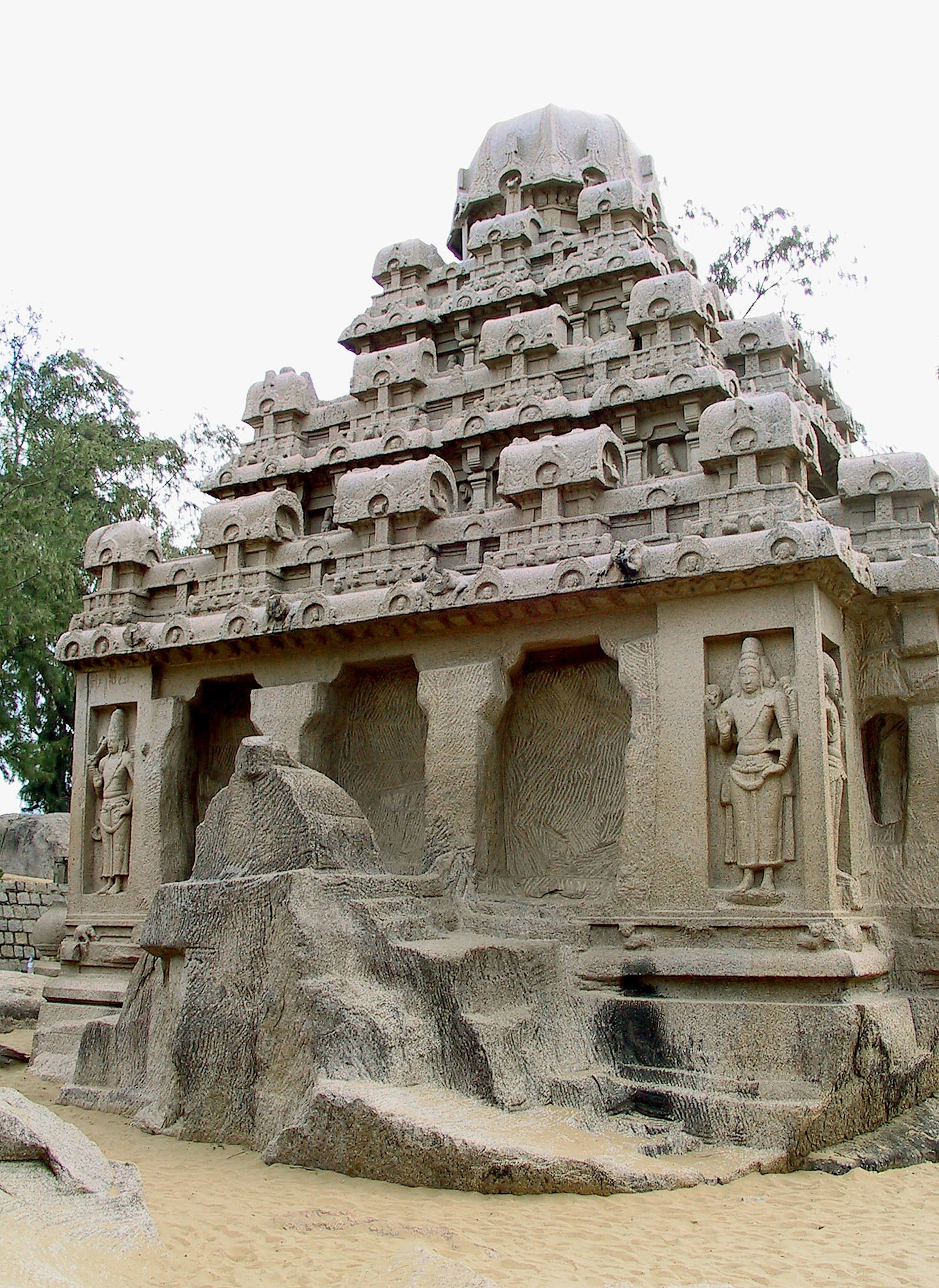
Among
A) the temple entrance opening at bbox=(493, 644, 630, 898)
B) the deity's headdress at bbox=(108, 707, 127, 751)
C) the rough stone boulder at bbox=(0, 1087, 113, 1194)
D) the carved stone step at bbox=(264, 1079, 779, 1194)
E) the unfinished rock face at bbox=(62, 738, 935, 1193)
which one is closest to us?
the rough stone boulder at bbox=(0, 1087, 113, 1194)

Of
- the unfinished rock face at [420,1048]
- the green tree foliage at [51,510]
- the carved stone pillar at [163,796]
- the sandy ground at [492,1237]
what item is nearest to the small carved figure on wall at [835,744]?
the unfinished rock face at [420,1048]

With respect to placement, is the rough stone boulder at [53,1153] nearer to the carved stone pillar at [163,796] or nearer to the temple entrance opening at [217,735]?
the carved stone pillar at [163,796]

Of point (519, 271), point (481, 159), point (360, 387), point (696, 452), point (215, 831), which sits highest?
point (481, 159)

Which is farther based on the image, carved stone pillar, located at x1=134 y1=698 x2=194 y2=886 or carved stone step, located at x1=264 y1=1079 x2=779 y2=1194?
carved stone pillar, located at x1=134 y1=698 x2=194 y2=886

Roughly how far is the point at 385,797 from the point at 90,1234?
262 inches

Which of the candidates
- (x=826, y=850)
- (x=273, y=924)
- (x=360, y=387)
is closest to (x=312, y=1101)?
(x=273, y=924)

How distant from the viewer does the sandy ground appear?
17.3ft

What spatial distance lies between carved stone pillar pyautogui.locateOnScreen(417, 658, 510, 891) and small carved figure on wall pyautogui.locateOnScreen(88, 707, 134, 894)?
138 inches

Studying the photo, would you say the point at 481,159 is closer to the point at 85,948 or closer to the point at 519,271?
the point at 519,271

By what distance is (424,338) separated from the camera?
1448 cm

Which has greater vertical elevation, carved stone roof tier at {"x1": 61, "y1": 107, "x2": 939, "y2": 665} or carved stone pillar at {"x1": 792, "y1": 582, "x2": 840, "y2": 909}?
carved stone roof tier at {"x1": 61, "y1": 107, "x2": 939, "y2": 665}

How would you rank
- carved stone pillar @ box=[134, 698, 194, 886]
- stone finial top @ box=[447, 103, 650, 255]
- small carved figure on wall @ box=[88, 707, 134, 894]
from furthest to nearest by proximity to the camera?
1. stone finial top @ box=[447, 103, 650, 255]
2. small carved figure on wall @ box=[88, 707, 134, 894]
3. carved stone pillar @ box=[134, 698, 194, 886]

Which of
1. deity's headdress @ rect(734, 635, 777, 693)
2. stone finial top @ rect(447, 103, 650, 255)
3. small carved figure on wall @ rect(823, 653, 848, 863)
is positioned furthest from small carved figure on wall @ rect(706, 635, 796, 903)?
stone finial top @ rect(447, 103, 650, 255)

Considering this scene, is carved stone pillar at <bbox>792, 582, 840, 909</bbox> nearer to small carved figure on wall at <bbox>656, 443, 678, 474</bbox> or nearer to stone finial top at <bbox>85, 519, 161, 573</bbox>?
small carved figure on wall at <bbox>656, 443, 678, 474</bbox>
